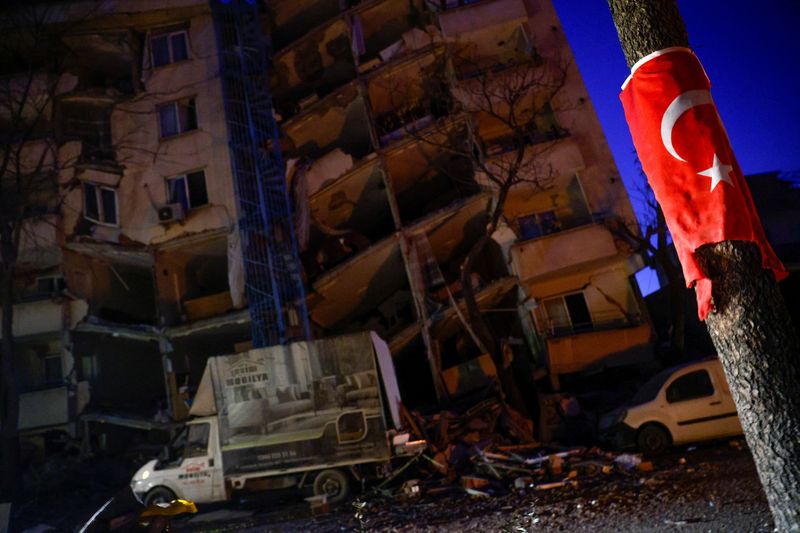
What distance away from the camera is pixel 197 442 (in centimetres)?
1038

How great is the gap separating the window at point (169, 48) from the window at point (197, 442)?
16.5m

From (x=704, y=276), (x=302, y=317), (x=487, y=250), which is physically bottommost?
(x=704, y=276)

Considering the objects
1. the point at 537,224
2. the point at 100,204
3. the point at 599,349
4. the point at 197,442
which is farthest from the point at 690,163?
the point at 100,204

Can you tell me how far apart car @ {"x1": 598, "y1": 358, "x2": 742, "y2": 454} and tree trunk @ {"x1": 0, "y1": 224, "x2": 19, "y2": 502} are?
49.5 ft

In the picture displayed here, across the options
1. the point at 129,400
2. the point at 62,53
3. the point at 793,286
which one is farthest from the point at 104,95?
the point at 793,286

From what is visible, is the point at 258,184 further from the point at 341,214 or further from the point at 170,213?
the point at 341,214

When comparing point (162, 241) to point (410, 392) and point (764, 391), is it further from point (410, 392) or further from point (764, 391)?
point (764, 391)

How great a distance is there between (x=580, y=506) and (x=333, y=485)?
15.8 ft

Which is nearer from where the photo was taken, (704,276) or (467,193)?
(704,276)

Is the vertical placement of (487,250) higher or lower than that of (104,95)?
lower

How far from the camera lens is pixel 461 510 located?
7719mm

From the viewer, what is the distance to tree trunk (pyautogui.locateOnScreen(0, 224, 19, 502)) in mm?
13117

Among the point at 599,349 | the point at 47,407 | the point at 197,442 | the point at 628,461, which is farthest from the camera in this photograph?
the point at 47,407

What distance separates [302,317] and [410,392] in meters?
6.09
